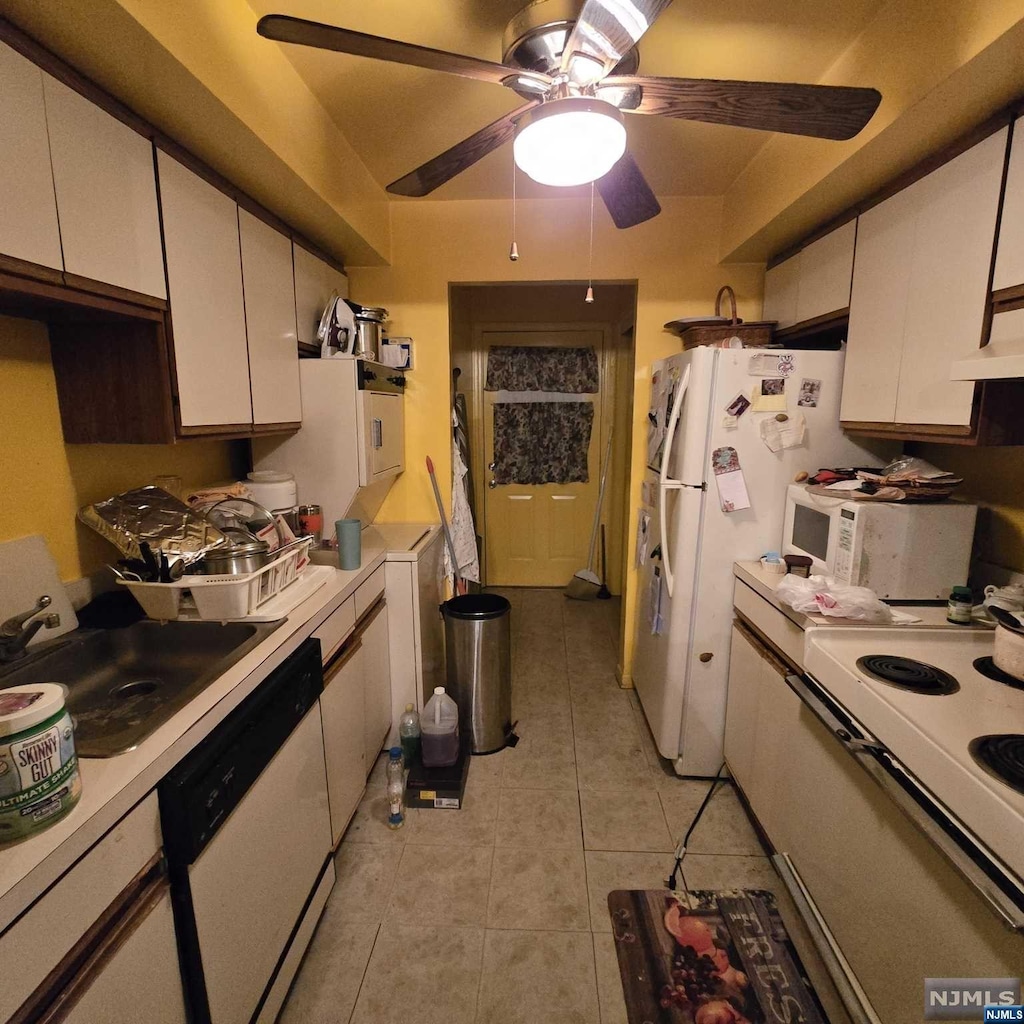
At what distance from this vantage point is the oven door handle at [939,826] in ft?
2.51

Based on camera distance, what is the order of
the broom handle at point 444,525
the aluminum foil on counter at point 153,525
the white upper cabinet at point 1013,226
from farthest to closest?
the broom handle at point 444,525 < the aluminum foil on counter at point 153,525 < the white upper cabinet at point 1013,226

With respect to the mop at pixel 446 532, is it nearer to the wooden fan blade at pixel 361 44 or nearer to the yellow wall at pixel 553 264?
the yellow wall at pixel 553 264

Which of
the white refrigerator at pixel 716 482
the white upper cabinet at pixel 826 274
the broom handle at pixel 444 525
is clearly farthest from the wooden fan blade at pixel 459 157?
the broom handle at pixel 444 525

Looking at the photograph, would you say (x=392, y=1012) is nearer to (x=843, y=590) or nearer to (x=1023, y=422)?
(x=843, y=590)

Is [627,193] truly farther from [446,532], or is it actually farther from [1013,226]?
[446,532]

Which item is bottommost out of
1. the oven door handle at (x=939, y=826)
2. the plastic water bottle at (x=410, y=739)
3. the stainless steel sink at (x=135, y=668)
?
the plastic water bottle at (x=410, y=739)

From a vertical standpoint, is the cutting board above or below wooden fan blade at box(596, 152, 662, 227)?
below

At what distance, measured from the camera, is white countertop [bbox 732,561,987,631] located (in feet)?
4.53

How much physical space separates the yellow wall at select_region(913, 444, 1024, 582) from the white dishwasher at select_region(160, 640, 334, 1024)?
2.01 meters

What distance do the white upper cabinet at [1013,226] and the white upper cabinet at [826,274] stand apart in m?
0.56

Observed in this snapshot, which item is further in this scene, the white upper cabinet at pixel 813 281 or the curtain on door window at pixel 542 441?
the curtain on door window at pixel 542 441

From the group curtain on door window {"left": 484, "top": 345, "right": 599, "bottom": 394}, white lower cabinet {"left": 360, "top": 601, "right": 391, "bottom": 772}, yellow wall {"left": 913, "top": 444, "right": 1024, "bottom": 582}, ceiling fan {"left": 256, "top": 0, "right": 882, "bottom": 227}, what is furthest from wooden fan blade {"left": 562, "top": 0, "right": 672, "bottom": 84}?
curtain on door window {"left": 484, "top": 345, "right": 599, "bottom": 394}

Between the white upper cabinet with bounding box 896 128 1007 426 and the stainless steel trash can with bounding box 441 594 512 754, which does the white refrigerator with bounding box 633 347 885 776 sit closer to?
the white upper cabinet with bounding box 896 128 1007 426

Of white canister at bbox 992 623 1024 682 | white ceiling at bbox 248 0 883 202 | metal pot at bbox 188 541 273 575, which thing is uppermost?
white ceiling at bbox 248 0 883 202
